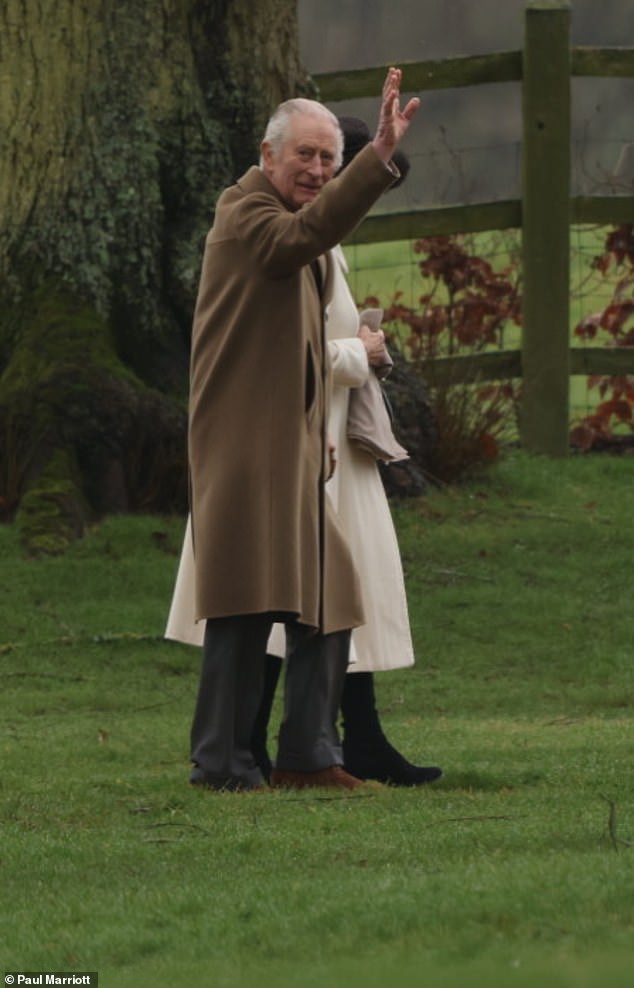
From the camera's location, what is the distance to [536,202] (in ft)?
45.7

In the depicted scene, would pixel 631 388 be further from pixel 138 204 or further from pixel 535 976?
pixel 535 976

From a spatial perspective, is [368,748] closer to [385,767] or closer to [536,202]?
[385,767]

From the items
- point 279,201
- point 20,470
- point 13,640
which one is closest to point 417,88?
point 20,470

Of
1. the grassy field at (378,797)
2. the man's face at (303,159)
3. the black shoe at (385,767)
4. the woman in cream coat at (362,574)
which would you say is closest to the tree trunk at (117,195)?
the grassy field at (378,797)

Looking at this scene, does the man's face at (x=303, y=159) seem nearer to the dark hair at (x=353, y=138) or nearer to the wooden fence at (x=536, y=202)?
the dark hair at (x=353, y=138)

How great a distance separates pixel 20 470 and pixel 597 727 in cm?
389

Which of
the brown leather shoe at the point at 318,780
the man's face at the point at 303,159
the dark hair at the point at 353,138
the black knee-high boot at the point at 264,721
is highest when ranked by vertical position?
the dark hair at the point at 353,138

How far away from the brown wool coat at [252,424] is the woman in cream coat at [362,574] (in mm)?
407

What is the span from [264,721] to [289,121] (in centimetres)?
177

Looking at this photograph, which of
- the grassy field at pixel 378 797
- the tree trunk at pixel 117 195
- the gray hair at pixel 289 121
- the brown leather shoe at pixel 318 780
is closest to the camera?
the grassy field at pixel 378 797

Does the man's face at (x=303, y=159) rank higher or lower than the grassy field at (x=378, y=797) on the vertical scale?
higher

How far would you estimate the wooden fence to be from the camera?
45.5 ft

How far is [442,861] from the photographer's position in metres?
5.27

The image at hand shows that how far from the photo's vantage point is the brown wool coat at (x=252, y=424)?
657cm
